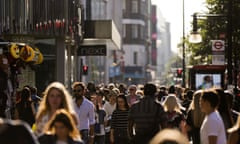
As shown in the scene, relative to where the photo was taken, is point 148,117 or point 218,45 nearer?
point 148,117

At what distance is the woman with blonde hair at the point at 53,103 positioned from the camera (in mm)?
9164

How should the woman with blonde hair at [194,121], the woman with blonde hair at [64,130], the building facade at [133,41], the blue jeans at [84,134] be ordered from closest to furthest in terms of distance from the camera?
the woman with blonde hair at [64,130] → the woman with blonde hair at [194,121] → the blue jeans at [84,134] → the building facade at [133,41]

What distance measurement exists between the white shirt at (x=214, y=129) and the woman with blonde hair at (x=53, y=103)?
6.13 feet

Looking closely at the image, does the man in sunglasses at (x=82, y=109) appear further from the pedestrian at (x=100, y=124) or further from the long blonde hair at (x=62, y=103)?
the long blonde hair at (x=62, y=103)

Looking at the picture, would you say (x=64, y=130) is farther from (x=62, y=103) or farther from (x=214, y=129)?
(x=214, y=129)

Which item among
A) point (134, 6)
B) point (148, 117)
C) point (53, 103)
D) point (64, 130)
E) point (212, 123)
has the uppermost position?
point (134, 6)

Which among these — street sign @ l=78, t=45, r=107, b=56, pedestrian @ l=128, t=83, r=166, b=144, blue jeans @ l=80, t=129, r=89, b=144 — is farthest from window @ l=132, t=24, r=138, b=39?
pedestrian @ l=128, t=83, r=166, b=144

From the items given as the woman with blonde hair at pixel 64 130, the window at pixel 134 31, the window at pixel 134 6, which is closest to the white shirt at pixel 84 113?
the woman with blonde hair at pixel 64 130

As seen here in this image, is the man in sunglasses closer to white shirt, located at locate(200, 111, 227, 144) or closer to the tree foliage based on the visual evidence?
white shirt, located at locate(200, 111, 227, 144)

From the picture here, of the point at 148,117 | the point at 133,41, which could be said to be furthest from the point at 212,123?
the point at 133,41

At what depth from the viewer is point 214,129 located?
1018 cm

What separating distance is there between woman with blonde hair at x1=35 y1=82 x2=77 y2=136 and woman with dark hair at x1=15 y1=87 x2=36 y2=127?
6.19 metres

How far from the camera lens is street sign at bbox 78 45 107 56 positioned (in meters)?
38.8

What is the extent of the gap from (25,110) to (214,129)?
615cm
